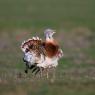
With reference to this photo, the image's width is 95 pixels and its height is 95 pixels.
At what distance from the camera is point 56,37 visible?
2375 cm

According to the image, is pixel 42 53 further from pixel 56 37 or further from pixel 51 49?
pixel 56 37

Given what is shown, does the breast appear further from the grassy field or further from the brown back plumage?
the grassy field

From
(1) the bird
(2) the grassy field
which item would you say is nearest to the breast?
(1) the bird

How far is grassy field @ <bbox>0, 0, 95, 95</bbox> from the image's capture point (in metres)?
10.1

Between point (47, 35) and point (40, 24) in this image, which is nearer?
point (47, 35)

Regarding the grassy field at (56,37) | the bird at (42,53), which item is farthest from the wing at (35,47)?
the grassy field at (56,37)

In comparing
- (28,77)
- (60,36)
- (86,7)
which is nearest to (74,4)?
(86,7)

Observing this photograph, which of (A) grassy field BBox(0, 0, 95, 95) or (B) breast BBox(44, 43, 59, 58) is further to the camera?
(B) breast BBox(44, 43, 59, 58)

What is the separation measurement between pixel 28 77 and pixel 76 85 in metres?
1.94

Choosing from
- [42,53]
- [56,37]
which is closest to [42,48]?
[42,53]

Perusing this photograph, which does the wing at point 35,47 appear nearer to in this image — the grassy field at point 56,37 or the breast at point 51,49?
the breast at point 51,49

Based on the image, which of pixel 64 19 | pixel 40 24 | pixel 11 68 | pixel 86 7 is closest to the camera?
pixel 11 68

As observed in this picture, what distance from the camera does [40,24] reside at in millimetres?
25719

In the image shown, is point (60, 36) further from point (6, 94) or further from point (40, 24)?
point (6, 94)
